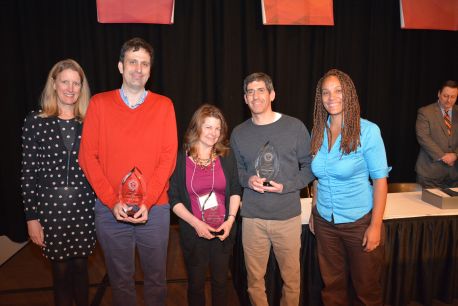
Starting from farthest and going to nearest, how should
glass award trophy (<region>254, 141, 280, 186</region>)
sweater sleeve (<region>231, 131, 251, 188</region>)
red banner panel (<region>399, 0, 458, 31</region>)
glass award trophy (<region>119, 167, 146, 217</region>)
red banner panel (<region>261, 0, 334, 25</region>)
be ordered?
red banner panel (<region>399, 0, 458, 31</region>) → red banner panel (<region>261, 0, 334, 25</region>) → sweater sleeve (<region>231, 131, 251, 188</region>) → glass award trophy (<region>254, 141, 280, 186</region>) → glass award trophy (<region>119, 167, 146, 217</region>)

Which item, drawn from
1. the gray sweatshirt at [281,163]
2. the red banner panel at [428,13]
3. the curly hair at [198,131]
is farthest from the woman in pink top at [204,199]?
the red banner panel at [428,13]

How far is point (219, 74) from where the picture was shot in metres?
4.05

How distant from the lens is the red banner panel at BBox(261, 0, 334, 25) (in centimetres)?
383

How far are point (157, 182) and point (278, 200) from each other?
2.30ft

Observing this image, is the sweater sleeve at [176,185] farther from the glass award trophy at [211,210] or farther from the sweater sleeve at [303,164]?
Answer: the sweater sleeve at [303,164]

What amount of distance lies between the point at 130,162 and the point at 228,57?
255 cm

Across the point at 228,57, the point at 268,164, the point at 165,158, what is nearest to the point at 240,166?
the point at 268,164

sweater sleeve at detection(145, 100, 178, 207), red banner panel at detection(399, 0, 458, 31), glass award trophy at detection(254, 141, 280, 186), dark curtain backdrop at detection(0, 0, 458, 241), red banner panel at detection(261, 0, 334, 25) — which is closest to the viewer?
sweater sleeve at detection(145, 100, 178, 207)

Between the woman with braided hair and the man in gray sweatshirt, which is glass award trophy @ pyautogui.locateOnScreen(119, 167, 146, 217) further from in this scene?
the woman with braided hair

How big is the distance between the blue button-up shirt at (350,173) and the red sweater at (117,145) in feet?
3.00

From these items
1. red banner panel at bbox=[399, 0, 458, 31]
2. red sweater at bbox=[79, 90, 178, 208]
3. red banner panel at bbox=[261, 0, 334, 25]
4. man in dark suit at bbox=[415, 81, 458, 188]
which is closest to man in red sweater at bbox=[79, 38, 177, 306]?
red sweater at bbox=[79, 90, 178, 208]

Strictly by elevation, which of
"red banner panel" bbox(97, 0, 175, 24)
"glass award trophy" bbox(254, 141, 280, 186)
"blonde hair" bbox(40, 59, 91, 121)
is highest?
"red banner panel" bbox(97, 0, 175, 24)

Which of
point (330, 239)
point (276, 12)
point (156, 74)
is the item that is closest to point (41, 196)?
point (330, 239)

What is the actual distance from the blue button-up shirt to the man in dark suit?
2206mm
